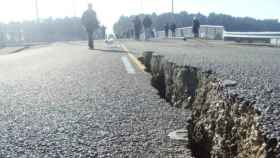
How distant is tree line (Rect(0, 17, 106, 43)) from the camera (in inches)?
3241

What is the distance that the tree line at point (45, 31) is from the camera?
82.3 m

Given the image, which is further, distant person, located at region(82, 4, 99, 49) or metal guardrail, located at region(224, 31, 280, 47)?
distant person, located at region(82, 4, 99, 49)

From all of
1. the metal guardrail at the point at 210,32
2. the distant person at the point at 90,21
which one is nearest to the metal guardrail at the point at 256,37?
the metal guardrail at the point at 210,32

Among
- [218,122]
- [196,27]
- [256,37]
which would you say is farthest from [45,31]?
[218,122]

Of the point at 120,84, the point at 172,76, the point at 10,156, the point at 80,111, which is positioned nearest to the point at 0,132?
the point at 10,156

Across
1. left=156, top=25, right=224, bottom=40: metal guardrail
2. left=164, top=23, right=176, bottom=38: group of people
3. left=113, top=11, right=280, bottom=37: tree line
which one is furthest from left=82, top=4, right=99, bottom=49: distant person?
left=113, top=11, right=280, bottom=37: tree line

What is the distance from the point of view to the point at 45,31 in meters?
89.4

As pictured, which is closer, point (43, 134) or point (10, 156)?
point (10, 156)

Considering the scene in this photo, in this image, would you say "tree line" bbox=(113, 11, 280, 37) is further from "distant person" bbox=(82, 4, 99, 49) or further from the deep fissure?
the deep fissure

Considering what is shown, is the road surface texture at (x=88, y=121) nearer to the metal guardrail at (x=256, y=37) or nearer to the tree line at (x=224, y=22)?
the metal guardrail at (x=256, y=37)

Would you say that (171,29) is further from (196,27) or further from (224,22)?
(224,22)

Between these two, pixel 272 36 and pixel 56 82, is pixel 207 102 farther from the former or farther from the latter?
pixel 272 36

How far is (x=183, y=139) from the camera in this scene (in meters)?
3.17

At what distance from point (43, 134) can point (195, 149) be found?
0.97 meters
